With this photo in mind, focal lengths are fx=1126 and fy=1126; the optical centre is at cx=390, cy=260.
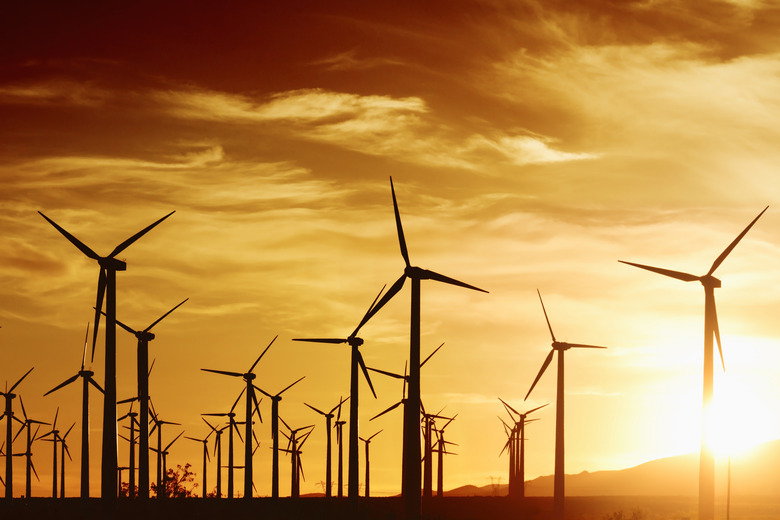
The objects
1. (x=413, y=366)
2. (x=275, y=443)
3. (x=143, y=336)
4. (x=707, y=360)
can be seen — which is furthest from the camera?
(x=275, y=443)

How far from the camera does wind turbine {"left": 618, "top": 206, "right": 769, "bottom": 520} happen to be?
6988 centimetres

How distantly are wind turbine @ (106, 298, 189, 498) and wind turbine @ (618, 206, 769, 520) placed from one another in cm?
3959

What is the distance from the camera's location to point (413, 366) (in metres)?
69.0

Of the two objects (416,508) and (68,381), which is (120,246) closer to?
(416,508)

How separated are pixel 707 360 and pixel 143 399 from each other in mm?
43919

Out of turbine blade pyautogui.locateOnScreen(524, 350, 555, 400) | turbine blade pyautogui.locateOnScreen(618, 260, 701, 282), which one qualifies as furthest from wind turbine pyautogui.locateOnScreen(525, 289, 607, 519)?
turbine blade pyautogui.locateOnScreen(618, 260, 701, 282)

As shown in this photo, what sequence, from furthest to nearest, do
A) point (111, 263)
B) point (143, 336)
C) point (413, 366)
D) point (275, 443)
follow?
point (275, 443), point (143, 336), point (111, 263), point (413, 366)

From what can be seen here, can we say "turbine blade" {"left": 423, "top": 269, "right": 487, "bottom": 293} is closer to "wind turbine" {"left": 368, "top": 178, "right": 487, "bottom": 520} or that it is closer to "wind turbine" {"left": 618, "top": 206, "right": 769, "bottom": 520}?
"wind turbine" {"left": 368, "top": 178, "right": 487, "bottom": 520}

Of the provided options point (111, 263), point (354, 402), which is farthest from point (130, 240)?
point (354, 402)

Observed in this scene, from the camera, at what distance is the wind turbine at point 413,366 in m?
66.8

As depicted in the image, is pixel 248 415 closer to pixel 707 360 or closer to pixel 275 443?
pixel 275 443

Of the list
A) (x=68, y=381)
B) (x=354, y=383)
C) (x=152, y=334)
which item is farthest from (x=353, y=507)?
(x=68, y=381)

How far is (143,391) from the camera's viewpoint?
90.9 metres

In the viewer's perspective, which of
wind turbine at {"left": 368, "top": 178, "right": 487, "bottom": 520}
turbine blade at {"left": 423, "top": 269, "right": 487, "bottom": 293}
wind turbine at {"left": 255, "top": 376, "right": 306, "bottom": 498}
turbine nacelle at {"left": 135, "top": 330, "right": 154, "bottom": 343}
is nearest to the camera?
wind turbine at {"left": 368, "top": 178, "right": 487, "bottom": 520}
